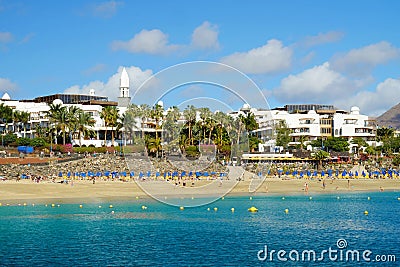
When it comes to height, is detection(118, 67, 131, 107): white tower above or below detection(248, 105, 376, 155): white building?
above

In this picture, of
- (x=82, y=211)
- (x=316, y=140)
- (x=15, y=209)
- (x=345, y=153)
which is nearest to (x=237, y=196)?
(x=82, y=211)

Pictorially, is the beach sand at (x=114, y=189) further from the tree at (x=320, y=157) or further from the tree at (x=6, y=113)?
the tree at (x=6, y=113)

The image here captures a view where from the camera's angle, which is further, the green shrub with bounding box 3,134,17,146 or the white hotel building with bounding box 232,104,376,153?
the white hotel building with bounding box 232,104,376,153

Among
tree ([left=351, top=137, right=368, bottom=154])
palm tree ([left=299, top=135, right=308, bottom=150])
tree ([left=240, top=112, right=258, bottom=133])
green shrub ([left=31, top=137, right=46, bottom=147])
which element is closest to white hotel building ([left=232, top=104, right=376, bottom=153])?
palm tree ([left=299, top=135, right=308, bottom=150])

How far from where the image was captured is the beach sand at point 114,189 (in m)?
56.9

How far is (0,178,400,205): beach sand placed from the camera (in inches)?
2239

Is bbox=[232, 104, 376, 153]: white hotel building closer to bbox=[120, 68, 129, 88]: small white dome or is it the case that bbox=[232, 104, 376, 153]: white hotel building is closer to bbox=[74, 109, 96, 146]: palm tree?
bbox=[120, 68, 129, 88]: small white dome

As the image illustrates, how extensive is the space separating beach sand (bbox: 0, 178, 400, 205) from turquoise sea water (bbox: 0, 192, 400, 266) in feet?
15.0

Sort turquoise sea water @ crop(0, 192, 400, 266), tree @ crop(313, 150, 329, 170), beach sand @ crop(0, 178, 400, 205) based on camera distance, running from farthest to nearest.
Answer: tree @ crop(313, 150, 329, 170) → beach sand @ crop(0, 178, 400, 205) → turquoise sea water @ crop(0, 192, 400, 266)

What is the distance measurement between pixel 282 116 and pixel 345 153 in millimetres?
21651

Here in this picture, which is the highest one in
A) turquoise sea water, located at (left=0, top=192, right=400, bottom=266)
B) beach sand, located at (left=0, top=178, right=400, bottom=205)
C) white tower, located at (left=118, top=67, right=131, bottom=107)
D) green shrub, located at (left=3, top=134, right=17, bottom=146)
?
white tower, located at (left=118, top=67, right=131, bottom=107)

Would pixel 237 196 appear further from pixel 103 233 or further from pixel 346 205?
pixel 103 233

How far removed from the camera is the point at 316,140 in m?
114

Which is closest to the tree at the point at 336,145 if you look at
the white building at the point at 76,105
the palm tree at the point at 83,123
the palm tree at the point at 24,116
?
the white building at the point at 76,105
